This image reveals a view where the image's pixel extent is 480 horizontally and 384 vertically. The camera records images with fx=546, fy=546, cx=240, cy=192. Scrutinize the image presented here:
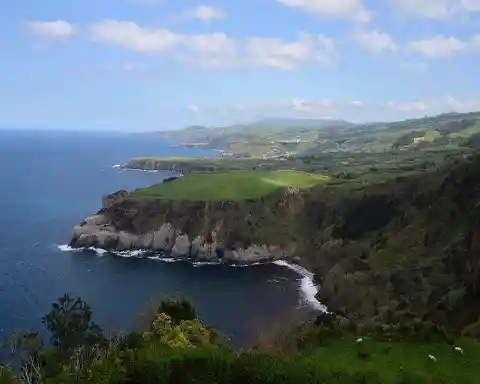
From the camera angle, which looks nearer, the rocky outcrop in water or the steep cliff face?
the rocky outcrop in water

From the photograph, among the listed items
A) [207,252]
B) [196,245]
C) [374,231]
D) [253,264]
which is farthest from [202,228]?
[374,231]

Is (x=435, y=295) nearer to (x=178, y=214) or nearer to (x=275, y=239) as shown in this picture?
(x=275, y=239)

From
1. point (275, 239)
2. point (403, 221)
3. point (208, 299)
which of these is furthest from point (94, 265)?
point (403, 221)

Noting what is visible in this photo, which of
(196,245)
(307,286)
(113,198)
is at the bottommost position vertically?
(307,286)

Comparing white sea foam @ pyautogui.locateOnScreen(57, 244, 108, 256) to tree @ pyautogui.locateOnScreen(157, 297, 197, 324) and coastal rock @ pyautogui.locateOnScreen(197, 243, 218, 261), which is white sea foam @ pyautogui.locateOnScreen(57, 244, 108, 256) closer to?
coastal rock @ pyautogui.locateOnScreen(197, 243, 218, 261)

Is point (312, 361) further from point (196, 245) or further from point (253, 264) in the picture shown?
point (196, 245)

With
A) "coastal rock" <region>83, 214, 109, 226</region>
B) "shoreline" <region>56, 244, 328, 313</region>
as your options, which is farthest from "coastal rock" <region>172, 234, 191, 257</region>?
"coastal rock" <region>83, 214, 109, 226</region>

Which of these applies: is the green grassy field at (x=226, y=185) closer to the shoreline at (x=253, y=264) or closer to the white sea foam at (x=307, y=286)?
the shoreline at (x=253, y=264)
